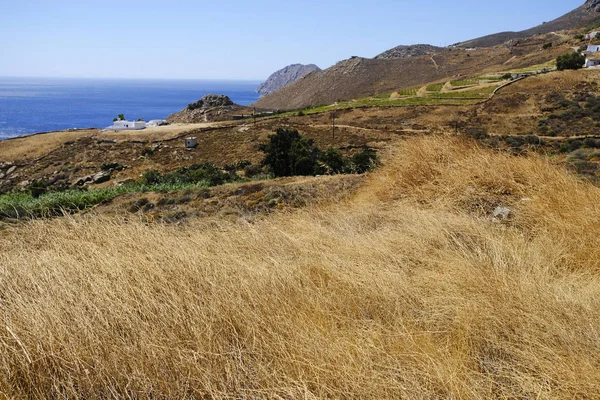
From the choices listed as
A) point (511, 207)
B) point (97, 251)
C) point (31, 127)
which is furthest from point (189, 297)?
point (31, 127)

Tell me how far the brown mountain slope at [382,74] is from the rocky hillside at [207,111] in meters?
20.8

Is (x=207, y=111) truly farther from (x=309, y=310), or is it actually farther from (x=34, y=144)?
(x=309, y=310)

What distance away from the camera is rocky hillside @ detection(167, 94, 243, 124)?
7050 centimetres

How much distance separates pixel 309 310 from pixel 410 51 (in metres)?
185

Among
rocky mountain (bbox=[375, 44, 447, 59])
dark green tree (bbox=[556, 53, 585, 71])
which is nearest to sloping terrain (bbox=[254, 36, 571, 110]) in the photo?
dark green tree (bbox=[556, 53, 585, 71])

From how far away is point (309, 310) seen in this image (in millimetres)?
3037

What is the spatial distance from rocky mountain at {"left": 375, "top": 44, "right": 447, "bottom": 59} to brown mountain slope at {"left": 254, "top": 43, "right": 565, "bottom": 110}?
56180mm

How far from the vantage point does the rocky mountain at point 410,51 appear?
16712cm

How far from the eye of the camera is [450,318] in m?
2.93

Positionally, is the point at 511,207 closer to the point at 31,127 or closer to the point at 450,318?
the point at 450,318

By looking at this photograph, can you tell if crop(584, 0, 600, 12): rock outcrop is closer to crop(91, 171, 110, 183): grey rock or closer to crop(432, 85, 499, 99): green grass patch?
crop(432, 85, 499, 99): green grass patch

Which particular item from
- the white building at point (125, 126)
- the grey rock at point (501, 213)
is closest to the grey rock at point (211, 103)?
the white building at point (125, 126)

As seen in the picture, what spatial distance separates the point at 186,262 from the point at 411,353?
2179 millimetres

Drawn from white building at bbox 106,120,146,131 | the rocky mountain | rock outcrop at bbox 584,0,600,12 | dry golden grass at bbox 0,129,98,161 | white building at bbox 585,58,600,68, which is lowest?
dry golden grass at bbox 0,129,98,161
